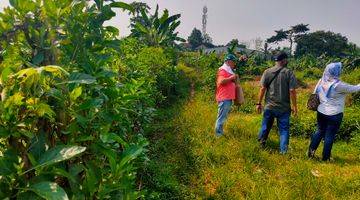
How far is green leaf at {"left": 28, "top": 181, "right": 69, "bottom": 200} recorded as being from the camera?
1686 millimetres

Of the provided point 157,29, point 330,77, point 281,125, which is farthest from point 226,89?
point 157,29

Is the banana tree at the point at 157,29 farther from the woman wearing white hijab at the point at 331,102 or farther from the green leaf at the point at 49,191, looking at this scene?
the green leaf at the point at 49,191

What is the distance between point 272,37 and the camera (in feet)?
205

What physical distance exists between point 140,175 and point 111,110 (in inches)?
126

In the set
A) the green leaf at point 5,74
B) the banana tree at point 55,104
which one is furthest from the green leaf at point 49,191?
the green leaf at point 5,74

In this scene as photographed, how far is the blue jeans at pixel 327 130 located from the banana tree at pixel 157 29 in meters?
13.8

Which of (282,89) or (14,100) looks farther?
(282,89)

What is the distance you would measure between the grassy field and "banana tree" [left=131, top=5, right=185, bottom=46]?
1195 cm

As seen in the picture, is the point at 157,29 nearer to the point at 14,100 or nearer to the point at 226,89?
the point at 226,89

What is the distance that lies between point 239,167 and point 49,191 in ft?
17.2

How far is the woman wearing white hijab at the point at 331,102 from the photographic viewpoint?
24.5 ft

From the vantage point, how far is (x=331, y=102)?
24.7ft

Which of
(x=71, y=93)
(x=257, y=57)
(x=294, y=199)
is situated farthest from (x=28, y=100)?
(x=257, y=57)

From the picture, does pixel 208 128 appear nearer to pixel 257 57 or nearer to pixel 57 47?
pixel 57 47
